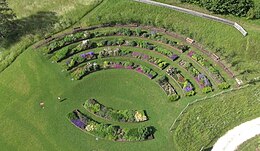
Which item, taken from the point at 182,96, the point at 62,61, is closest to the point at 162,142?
the point at 182,96

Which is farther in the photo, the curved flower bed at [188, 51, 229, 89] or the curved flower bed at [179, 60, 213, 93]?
the curved flower bed at [188, 51, 229, 89]

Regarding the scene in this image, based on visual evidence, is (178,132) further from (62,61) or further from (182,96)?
(62,61)

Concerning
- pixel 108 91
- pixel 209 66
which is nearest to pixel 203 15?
pixel 209 66

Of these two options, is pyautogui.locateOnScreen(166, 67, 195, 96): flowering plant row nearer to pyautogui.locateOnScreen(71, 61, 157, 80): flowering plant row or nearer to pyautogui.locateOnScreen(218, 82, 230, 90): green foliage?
pyautogui.locateOnScreen(71, 61, 157, 80): flowering plant row

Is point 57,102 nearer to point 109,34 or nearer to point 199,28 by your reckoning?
point 109,34

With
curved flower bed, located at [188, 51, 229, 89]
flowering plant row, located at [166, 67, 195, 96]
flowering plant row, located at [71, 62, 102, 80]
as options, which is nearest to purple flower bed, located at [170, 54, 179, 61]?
flowering plant row, located at [166, 67, 195, 96]

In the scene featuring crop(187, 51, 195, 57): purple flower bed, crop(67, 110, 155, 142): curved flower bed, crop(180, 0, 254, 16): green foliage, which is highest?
crop(180, 0, 254, 16): green foliage

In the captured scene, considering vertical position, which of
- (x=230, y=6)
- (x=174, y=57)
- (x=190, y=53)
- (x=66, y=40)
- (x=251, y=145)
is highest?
(x=230, y=6)
